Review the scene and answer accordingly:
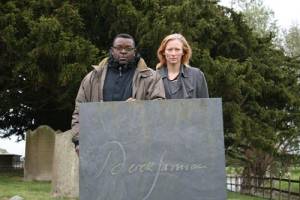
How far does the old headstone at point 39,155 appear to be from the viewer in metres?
14.8

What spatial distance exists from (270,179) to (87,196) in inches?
677

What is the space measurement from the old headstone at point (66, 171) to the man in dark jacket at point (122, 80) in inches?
268

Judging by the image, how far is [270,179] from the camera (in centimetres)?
2030

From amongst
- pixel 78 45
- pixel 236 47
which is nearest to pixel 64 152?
pixel 78 45

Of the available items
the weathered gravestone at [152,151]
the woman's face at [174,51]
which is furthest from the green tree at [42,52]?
the weathered gravestone at [152,151]

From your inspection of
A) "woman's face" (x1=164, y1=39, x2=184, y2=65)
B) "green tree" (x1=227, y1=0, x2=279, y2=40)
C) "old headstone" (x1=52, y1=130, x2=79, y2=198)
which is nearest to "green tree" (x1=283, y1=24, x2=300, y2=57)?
"green tree" (x1=227, y1=0, x2=279, y2=40)

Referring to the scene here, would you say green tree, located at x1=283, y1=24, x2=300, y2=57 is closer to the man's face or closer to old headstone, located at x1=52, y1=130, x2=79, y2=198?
old headstone, located at x1=52, y1=130, x2=79, y2=198

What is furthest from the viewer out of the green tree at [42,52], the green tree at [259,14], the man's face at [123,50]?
the green tree at [259,14]

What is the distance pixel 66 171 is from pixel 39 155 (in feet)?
12.8

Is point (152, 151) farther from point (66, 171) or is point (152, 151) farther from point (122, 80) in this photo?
point (66, 171)

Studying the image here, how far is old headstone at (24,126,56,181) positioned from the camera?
1477 cm

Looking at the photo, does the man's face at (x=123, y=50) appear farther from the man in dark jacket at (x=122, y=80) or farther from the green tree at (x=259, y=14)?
the green tree at (x=259, y=14)

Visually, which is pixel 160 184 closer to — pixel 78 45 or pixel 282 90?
pixel 78 45

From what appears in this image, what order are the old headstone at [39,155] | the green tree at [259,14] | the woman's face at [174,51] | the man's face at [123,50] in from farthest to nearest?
the green tree at [259,14] < the old headstone at [39,155] < the woman's face at [174,51] < the man's face at [123,50]
